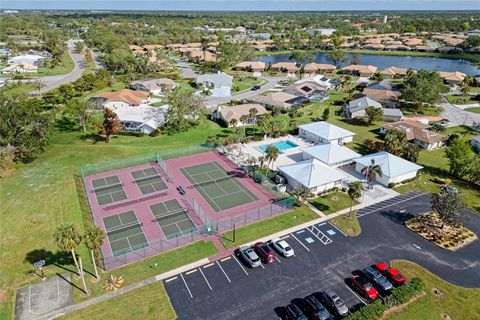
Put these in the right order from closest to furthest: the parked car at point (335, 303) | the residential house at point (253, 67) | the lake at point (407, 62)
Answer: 1. the parked car at point (335, 303)
2. the residential house at point (253, 67)
3. the lake at point (407, 62)

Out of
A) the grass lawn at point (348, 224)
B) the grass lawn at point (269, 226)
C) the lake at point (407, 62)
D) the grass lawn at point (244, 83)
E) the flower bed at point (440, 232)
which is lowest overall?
the lake at point (407, 62)

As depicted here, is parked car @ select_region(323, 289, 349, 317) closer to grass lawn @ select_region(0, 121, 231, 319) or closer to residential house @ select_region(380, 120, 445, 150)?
grass lawn @ select_region(0, 121, 231, 319)

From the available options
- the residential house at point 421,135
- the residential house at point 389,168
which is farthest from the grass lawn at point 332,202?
the residential house at point 421,135

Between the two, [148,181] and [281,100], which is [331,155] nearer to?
Answer: [148,181]

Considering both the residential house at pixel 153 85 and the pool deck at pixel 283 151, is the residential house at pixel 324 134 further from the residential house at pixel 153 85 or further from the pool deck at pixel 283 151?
the residential house at pixel 153 85

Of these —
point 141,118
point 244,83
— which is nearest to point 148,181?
point 141,118

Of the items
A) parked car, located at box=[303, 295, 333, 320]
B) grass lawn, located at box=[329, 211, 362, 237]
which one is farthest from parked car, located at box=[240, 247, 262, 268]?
grass lawn, located at box=[329, 211, 362, 237]
